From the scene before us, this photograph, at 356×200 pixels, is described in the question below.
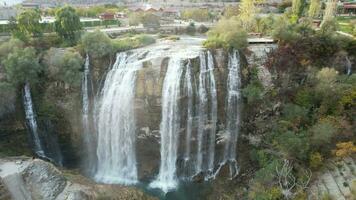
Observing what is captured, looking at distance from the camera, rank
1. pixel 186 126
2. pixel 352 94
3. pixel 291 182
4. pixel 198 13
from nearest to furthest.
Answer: pixel 291 182, pixel 352 94, pixel 186 126, pixel 198 13

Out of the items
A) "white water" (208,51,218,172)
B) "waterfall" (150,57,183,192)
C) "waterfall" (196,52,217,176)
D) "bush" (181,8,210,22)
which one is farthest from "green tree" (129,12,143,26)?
"white water" (208,51,218,172)

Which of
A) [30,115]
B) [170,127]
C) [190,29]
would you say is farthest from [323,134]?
[30,115]

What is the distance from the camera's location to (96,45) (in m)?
30.5

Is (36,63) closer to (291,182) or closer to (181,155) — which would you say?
(181,155)

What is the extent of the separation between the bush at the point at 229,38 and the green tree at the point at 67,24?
13655 millimetres

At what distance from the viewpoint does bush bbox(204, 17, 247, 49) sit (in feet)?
96.8

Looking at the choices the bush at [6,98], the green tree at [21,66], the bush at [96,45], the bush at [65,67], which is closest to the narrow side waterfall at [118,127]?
the bush at [96,45]

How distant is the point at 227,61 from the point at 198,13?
21796mm

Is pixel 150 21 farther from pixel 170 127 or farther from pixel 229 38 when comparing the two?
pixel 170 127

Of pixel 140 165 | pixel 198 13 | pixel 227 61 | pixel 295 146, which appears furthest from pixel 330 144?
pixel 198 13

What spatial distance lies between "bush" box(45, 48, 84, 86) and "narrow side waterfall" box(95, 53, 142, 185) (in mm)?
2666

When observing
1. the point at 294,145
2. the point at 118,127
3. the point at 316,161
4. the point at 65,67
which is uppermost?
the point at 65,67

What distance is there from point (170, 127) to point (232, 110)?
5.61 metres

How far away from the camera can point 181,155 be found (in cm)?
2988
